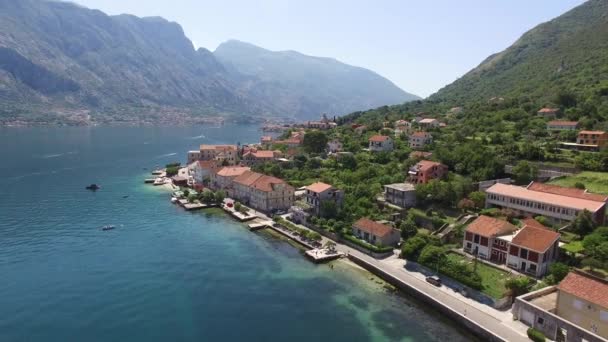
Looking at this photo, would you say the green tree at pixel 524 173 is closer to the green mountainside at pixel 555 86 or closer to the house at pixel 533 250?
the house at pixel 533 250

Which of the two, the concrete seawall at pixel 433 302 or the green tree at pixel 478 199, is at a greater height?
the green tree at pixel 478 199

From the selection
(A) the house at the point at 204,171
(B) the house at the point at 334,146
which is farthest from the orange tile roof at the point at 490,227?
(B) the house at the point at 334,146

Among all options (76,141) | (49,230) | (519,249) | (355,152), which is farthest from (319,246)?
(76,141)

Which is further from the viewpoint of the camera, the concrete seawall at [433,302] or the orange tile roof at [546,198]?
the orange tile roof at [546,198]

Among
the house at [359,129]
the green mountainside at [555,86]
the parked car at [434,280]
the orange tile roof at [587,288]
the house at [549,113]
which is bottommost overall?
the parked car at [434,280]

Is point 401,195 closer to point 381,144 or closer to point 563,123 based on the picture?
point 381,144

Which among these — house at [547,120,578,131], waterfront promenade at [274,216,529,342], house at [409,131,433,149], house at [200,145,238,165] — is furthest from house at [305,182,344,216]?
house at [547,120,578,131]

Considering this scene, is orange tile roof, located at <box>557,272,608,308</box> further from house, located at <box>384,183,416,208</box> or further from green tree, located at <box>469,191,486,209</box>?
house, located at <box>384,183,416,208</box>
